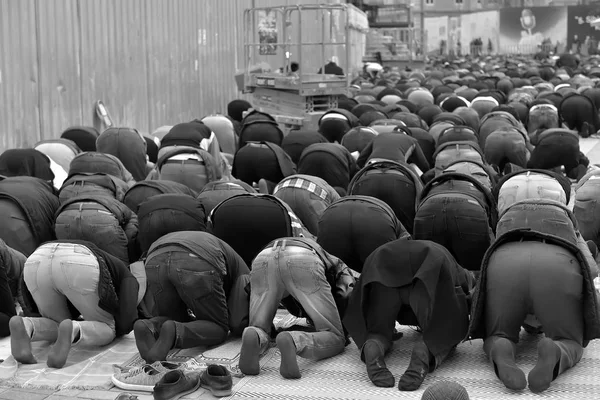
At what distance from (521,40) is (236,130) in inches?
2315

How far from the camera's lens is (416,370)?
628 cm

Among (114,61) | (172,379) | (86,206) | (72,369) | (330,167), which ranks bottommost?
(72,369)

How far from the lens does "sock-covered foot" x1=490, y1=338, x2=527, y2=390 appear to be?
238 inches

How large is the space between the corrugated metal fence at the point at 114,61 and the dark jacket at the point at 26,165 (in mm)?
3266

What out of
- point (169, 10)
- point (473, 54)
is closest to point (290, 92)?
point (169, 10)

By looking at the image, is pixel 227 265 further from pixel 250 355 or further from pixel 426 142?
pixel 426 142

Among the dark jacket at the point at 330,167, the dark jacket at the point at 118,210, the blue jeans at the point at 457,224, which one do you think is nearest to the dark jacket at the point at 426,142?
the dark jacket at the point at 330,167

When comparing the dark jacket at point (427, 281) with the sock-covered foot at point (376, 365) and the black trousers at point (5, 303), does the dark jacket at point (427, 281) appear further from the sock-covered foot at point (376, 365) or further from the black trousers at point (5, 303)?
the black trousers at point (5, 303)

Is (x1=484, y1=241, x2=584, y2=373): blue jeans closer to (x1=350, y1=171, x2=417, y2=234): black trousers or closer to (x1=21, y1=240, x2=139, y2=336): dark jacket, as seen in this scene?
(x1=21, y1=240, x2=139, y2=336): dark jacket

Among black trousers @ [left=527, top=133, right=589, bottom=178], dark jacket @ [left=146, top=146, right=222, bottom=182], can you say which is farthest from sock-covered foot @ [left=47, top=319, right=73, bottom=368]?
black trousers @ [left=527, top=133, right=589, bottom=178]

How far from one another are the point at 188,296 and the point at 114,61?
1184cm

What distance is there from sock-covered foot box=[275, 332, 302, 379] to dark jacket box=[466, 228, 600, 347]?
1144mm

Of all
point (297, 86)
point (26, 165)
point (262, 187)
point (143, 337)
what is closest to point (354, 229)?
point (143, 337)

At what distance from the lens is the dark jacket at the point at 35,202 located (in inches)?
351
